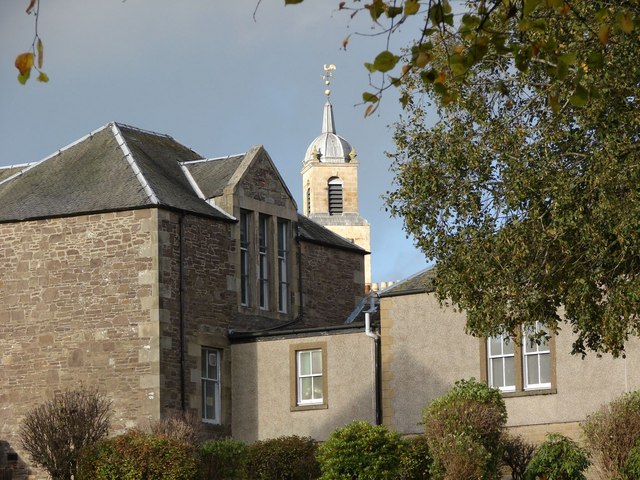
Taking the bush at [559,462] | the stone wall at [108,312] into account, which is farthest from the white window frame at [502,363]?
the stone wall at [108,312]

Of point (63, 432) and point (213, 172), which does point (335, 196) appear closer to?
point (213, 172)

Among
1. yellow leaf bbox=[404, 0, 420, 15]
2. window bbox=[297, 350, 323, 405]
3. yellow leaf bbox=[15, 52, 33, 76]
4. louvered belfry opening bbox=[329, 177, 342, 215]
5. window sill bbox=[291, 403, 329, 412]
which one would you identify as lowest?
window sill bbox=[291, 403, 329, 412]

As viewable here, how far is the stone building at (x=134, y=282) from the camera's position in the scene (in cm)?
3400

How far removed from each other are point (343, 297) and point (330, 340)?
18.7 feet

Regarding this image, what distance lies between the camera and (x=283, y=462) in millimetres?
30422

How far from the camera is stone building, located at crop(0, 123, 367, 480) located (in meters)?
34.0

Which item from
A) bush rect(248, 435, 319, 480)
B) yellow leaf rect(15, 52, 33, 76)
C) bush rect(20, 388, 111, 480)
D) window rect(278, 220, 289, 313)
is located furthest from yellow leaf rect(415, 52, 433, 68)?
window rect(278, 220, 289, 313)

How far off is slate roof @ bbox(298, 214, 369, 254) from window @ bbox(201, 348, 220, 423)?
471 centimetres

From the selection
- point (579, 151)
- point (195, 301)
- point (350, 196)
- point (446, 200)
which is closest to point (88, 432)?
point (195, 301)

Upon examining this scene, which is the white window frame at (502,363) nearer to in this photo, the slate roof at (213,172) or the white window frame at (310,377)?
the white window frame at (310,377)

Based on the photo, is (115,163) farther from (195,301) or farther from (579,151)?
(579,151)

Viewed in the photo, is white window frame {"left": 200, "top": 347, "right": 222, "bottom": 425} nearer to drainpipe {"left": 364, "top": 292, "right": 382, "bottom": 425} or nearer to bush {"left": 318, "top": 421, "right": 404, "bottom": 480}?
drainpipe {"left": 364, "top": 292, "right": 382, "bottom": 425}

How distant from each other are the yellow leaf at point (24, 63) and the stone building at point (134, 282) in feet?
73.3

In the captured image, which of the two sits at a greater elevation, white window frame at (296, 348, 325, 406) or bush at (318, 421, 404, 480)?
white window frame at (296, 348, 325, 406)
